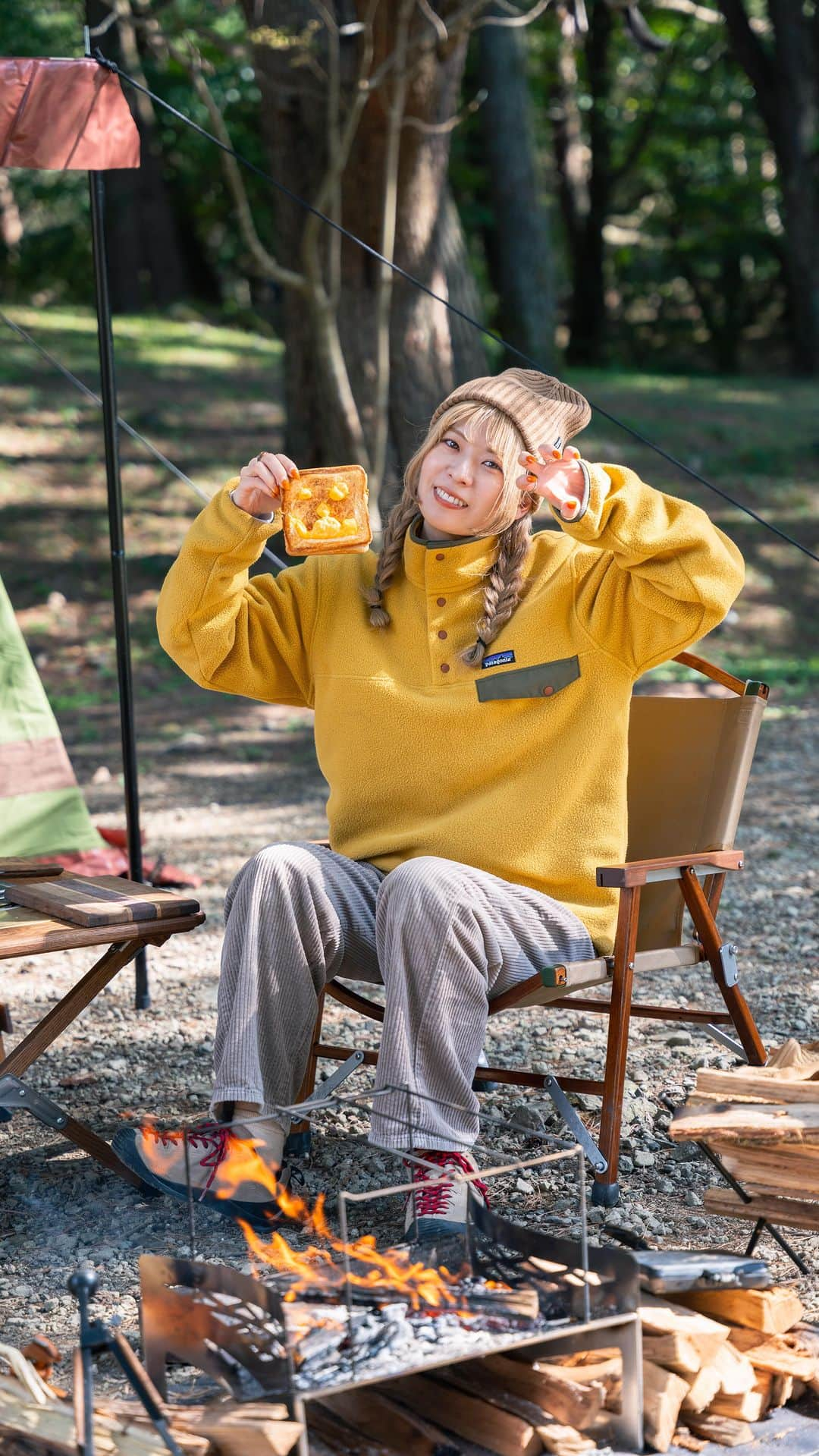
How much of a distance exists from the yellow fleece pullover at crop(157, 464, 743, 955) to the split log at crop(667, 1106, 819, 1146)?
70cm

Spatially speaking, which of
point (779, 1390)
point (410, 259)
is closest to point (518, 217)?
point (410, 259)

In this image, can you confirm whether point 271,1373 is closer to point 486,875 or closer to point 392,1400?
point 392,1400

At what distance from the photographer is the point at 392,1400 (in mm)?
2014

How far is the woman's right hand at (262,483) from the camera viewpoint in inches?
114

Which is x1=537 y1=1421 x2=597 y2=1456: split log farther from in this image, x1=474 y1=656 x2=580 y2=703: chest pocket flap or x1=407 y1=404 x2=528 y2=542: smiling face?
x1=407 y1=404 x2=528 y2=542: smiling face

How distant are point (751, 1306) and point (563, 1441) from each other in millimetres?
341

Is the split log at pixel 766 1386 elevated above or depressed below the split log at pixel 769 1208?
below

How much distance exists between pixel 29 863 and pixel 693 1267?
1.80 m

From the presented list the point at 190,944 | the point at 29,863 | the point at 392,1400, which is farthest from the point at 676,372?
the point at 392,1400

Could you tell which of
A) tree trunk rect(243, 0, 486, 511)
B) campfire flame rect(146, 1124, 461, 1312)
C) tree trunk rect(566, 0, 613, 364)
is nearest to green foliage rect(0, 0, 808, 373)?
tree trunk rect(566, 0, 613, 364)

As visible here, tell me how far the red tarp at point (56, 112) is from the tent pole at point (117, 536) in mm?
136

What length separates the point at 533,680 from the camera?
9.66ft

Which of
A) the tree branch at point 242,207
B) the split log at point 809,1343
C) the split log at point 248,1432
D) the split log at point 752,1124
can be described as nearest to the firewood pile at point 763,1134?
the split log at point 752,1124

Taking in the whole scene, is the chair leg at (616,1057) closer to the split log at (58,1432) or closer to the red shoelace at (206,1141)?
the red shoelace at (206,1141)
